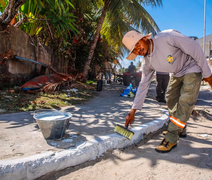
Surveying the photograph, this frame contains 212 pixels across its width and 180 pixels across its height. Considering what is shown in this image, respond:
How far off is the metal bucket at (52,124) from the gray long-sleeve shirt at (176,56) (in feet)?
4.23

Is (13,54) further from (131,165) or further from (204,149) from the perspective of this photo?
(204,149)

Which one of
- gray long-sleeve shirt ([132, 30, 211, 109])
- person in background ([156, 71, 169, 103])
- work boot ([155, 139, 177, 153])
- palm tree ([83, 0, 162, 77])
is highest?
palm tree ([83, 0, 162, 77])

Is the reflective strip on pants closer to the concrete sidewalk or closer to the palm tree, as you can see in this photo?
the concrete sidewalk

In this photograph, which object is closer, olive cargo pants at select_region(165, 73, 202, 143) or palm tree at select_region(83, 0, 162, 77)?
olive cargo pants at select_region(165, 73, 202, 143)

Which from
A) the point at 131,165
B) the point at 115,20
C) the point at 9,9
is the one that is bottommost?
the point at 131,165

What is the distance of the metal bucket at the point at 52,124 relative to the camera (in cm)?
214

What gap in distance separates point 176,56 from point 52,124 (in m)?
1.78

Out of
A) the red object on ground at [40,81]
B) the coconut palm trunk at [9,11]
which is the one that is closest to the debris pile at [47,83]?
the red object on ground at [40,81]

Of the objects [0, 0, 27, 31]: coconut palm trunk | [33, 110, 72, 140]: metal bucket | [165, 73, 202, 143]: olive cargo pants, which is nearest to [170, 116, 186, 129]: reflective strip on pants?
[165, 73, 202, 143]: olive cargo pants

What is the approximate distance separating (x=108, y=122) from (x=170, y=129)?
3.99 ft

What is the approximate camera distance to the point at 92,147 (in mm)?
2135

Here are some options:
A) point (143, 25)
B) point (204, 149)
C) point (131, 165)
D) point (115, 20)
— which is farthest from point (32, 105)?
point (143, 25)

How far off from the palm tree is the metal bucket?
21.6 feet

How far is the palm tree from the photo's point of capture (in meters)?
8.25
